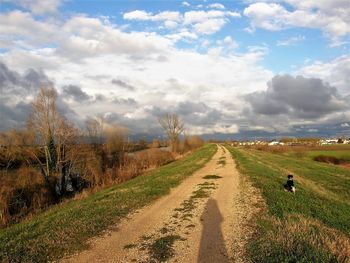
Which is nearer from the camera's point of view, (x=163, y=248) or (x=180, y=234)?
(x=163, y=248)

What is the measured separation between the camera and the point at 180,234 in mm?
9852

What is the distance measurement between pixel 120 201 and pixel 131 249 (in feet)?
22.3

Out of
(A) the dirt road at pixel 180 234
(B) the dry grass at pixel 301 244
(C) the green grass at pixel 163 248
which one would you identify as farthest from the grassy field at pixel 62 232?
(B) the dry grass at pixel 301 244

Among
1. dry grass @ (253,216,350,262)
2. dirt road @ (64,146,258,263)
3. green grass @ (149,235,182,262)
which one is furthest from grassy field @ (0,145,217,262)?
dry grass @ (253,216,350,262)

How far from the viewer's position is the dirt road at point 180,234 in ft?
26.6

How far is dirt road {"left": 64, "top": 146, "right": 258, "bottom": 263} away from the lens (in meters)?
8.12

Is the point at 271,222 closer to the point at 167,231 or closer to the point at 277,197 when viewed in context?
the point at 167,231

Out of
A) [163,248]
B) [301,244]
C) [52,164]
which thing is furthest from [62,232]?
[52,164]

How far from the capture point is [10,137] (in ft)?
128

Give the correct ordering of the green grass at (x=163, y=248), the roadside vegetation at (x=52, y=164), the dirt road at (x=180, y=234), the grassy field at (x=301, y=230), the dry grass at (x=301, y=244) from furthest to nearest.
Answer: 1. the roadside vegetation at (x=52, y=164)
2. the dirt road at (x=180, y=234)
3. the green grass at (x=163, y=248)
4. the grassy field at (x=301, y=230)
5. the dry grass at (x=301, y=244)

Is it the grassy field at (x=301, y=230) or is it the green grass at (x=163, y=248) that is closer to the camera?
the grassy field at (x=301, y=230)

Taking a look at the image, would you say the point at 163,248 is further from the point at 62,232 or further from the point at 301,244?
the point at 62,232

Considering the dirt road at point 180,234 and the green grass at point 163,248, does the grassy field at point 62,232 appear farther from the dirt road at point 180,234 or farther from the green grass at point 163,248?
the green grass at point 163,248

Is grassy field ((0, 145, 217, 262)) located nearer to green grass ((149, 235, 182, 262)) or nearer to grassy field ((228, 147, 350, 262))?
green grass ((149, 235, 182, 262))
